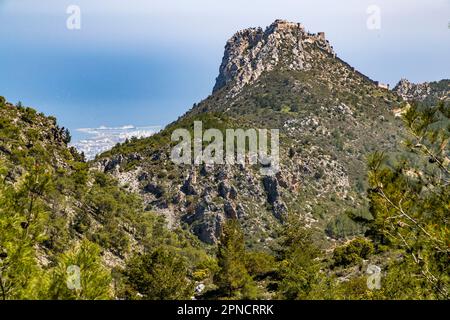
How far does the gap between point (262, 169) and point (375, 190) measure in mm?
111208

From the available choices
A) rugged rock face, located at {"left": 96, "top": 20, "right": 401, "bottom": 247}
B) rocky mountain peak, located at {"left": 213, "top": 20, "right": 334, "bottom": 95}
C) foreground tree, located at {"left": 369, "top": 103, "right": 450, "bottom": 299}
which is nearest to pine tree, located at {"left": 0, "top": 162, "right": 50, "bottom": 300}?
foreground tree, located at {"left": 369, "top": 103, "right": 450, "bottom": 299}

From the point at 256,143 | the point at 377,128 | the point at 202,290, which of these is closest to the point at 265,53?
the point at 377,128

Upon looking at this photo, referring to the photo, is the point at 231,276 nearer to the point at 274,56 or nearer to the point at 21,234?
the point at 21,234

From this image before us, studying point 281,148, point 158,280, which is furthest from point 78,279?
point 281,148

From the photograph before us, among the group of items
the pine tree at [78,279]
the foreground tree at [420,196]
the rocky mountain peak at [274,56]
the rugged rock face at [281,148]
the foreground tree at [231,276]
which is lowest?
the foreground tree at [231,276]

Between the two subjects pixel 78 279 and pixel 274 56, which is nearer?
pixel 78 279

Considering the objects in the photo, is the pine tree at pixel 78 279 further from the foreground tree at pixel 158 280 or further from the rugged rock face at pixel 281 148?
the rugged rock face at pixel 281 148

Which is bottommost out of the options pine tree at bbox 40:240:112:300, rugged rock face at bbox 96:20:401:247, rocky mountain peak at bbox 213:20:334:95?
pine tree at bbox 40:240:112:300

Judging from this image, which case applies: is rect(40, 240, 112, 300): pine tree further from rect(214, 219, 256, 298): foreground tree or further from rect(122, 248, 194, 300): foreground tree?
rect(214, 219, 256, 298): foreground tree

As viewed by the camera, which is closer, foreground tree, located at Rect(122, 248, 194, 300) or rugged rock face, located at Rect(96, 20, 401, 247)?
foreground tree, located at Rect(122, 248, 194, 300)

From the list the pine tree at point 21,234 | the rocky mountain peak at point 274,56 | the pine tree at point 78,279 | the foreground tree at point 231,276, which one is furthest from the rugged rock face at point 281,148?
the pine tree at point 78,279

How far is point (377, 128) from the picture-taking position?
166m

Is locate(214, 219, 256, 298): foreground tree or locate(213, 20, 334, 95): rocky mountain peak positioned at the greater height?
locate(213, 20, 334, 95): rocky mountain peak
